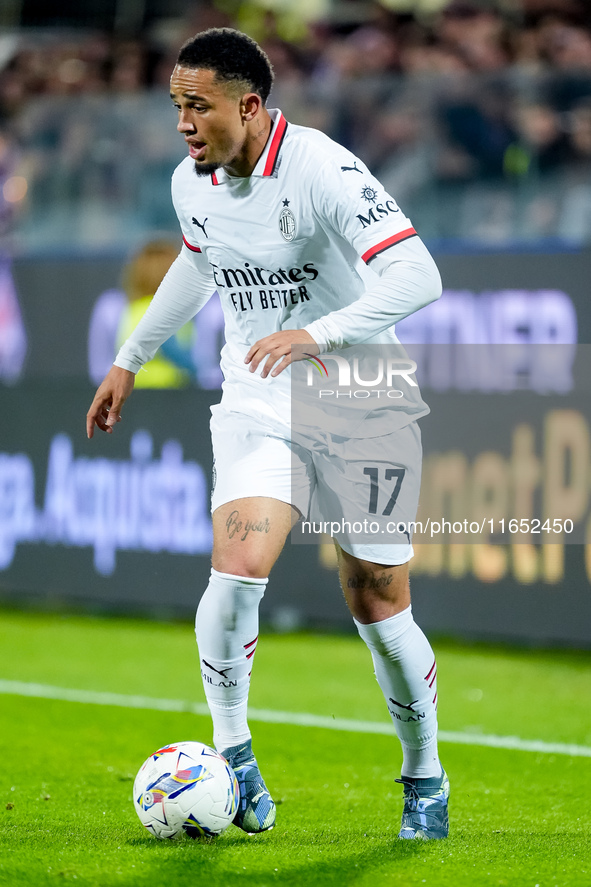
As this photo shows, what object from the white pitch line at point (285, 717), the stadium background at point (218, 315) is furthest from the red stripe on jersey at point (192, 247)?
A: the stadium background at point (218, 315)

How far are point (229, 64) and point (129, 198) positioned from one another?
5.57m

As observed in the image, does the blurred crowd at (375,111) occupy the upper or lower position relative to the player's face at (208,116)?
upper

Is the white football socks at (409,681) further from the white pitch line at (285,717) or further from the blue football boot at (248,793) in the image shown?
the white pitch line at (285,717)

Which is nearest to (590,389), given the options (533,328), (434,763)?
(533,328)

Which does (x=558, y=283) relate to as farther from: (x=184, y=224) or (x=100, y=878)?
(x=100, y=878)

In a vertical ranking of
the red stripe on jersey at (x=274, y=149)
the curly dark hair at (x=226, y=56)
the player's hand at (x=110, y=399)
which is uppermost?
the curly dark hair at (x=226, y=56)

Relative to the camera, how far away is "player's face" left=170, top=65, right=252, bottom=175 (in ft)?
10.6

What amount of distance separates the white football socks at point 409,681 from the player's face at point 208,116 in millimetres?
1380

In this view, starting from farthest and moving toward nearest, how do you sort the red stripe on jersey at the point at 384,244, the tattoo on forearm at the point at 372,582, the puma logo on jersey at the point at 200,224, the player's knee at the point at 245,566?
the puma logo on jersey at the point at 200,224
the tattoo on forearm at the point at 372,582
the player's knee at the point at 245,566
the red stripe on jersey at the point at 384,244

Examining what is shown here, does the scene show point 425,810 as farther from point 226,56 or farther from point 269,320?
point 226,56

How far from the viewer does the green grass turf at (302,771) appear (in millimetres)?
3148

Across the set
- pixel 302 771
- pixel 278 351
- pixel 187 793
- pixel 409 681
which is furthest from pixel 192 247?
pixel 302 771

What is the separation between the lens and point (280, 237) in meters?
3.35

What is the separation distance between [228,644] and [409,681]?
536 millimetres
